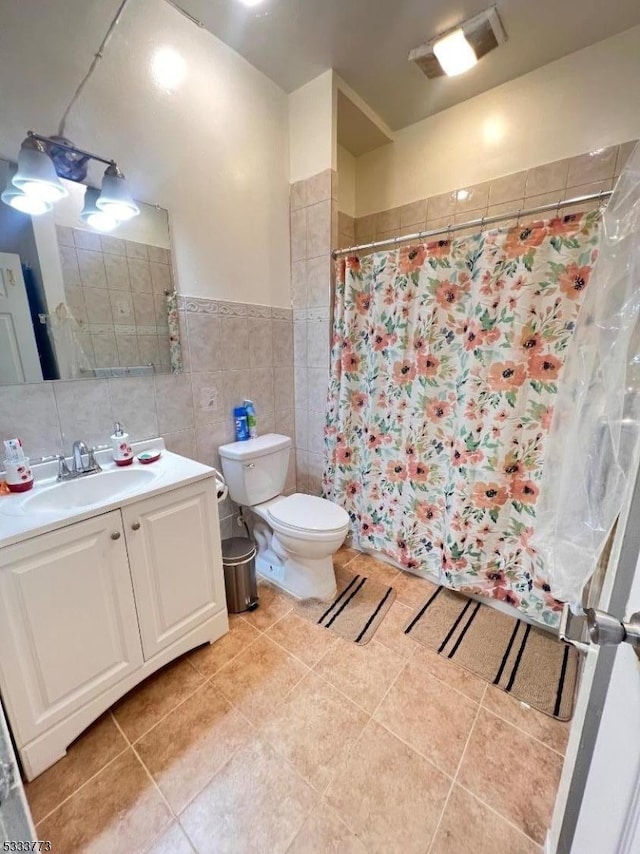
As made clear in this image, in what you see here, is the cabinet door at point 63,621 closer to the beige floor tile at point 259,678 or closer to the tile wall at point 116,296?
the beige floor tile at point 259,678

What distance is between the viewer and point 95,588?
1.08 meters

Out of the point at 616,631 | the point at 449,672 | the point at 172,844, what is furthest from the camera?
the point at 449,672

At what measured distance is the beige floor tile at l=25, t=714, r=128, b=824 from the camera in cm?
99

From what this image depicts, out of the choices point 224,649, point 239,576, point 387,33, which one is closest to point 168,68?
point 387,33

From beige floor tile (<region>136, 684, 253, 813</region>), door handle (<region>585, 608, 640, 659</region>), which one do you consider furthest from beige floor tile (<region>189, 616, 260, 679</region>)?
door handle (<region>585, 608, 640, 659</region>)

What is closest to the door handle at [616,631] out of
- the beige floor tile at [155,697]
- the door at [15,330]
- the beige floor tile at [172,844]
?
the beige floor tile at [172,844]

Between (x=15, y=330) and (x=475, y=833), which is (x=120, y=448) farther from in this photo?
(x=475, y=833)

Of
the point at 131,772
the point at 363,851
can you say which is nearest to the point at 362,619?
the point at 363,851

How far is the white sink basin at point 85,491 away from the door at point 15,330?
1.28 feet

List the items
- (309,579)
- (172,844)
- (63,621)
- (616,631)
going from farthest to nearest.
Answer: (309,579) → (63,621) → (172,844) → (616,631)

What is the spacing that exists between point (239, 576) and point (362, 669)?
0.66 meters

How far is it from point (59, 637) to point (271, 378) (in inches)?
57.4

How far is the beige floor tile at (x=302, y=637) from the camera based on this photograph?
4.75 feet

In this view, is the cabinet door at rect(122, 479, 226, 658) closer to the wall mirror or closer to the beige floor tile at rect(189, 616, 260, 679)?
the beige floor tile at rect(189, 616, 260, 679)
